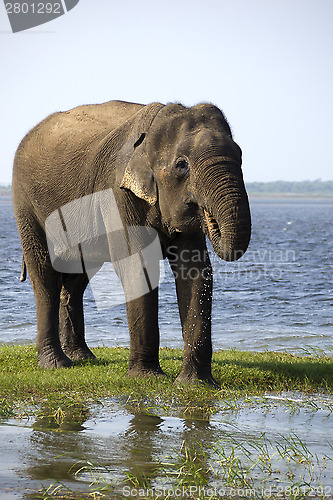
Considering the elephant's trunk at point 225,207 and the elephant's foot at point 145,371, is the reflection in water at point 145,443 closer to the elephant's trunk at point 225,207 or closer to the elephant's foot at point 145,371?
the elephant's foot at point 145,371

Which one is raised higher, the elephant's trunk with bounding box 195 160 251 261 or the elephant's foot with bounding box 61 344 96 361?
the elephant's trunk with bounding box 195 160 251 261

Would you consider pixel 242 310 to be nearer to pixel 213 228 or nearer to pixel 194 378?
pixel 194 378

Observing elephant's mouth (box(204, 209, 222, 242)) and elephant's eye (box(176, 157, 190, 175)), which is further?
elephant's eye (box(176, 157, 190, 175))

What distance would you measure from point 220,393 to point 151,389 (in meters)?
0.68

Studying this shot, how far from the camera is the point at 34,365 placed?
948 centimetres

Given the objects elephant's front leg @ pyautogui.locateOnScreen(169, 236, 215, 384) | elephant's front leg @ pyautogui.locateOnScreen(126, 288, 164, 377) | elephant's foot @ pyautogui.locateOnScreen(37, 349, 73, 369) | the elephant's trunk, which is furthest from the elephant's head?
elephant's foot @ pyautogui.locateOnScreen(37, 349, 73, 369)

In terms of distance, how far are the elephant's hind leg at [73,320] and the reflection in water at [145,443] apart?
2.67m

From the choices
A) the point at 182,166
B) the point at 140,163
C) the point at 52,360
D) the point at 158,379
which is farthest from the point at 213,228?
the point at 52,360

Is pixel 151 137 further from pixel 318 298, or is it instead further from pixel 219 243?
pixel 318 298

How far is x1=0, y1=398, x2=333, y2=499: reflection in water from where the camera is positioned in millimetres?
5152

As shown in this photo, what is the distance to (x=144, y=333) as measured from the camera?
26.1 ft

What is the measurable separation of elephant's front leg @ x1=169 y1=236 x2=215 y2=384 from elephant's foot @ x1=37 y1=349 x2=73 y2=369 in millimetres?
1882

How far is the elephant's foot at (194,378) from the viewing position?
7.86 metres

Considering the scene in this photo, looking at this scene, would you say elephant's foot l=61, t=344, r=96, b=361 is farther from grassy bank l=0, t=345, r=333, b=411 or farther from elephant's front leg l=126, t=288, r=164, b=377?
elephant's front leg l=126, t=288, r=164, b=377
